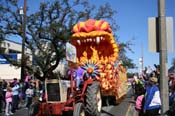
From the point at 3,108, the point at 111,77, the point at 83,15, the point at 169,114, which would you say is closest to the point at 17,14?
the point at 83,15

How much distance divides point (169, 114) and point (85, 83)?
686 centimetres

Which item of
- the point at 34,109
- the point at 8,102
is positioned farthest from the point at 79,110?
the point at 8,102

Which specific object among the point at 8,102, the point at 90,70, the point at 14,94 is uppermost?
the point at 90,70

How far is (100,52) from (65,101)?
704cm

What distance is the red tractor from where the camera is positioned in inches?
518

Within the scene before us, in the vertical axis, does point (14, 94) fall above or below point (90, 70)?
below

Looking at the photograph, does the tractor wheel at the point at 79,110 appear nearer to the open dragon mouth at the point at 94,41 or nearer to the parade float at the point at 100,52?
the parade float at the point at 100,52

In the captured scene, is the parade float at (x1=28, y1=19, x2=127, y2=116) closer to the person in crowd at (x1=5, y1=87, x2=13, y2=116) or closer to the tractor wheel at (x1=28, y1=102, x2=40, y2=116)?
the tractor wheel at (x1=28, y1=102, x2=40, y2=116)

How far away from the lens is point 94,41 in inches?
773

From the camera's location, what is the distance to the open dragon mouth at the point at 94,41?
63.0ft

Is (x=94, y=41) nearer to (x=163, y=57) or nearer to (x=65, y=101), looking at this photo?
(x=65, y=101)

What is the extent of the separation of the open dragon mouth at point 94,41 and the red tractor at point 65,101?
17.6ft

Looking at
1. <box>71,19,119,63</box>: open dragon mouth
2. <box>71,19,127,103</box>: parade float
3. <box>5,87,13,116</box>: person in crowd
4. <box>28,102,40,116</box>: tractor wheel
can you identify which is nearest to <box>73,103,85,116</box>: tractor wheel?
<box>28,102,40,116</box>: tractor wheel

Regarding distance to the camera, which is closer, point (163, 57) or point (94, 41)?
point (163, 57)
